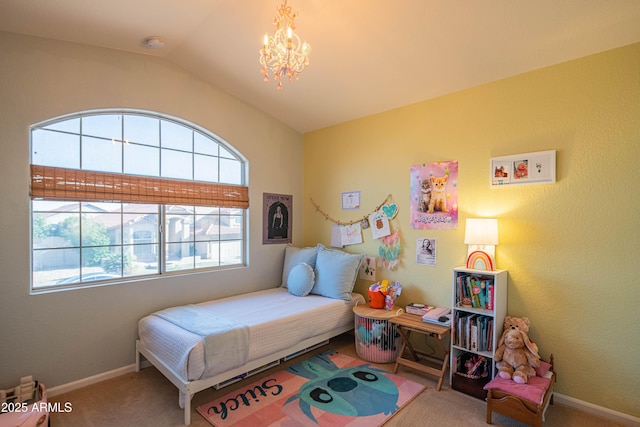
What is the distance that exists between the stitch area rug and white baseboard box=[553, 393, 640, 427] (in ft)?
3.14

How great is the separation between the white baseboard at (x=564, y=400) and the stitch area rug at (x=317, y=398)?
94 centimetres

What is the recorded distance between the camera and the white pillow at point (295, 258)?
361 cm

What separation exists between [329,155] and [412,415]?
2.72 meters

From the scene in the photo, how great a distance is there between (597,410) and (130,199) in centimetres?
383

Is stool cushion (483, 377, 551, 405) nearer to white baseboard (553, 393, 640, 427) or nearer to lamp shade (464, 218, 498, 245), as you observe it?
white baseboard (553, 393, 640, 427)

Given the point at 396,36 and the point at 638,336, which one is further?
the point at 396,36

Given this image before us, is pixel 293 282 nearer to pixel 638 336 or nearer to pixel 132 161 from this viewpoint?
pixel 132 161

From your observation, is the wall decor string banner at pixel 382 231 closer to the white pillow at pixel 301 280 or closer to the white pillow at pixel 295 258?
the white pillow at pixel 295 258

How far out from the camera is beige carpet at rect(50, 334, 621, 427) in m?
2.07

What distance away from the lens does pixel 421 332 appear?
2637 millimetres

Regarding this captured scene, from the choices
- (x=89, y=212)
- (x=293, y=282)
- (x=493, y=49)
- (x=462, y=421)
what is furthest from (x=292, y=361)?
(x=493, y=49)

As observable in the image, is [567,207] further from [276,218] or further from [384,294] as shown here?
[276,218]

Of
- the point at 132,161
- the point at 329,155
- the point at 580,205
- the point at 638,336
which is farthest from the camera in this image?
the point at 329,155

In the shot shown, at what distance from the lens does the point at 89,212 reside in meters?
2.61
